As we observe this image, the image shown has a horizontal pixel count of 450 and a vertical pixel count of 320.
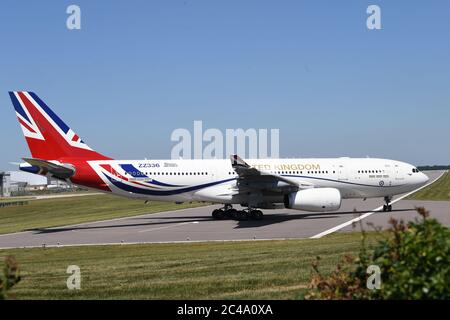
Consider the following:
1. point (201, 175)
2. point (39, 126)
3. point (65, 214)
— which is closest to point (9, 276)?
point (201, 175)

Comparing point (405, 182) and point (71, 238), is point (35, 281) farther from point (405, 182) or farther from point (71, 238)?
point (405, 182)

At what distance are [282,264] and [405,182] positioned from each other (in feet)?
80.7

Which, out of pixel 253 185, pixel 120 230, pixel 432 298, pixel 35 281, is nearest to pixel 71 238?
pixel 120 230

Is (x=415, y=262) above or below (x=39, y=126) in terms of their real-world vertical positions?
below

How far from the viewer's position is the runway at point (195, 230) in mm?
25656

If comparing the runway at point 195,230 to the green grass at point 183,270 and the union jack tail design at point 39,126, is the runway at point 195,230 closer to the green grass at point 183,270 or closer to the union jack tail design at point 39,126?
the green grass at point 183,270

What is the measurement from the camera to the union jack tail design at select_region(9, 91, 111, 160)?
33.7 m

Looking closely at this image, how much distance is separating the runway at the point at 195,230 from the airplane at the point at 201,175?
1569mm

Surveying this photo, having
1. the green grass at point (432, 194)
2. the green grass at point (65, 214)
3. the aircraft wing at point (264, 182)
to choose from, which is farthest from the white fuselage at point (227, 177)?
the green grass at point (432, 194)

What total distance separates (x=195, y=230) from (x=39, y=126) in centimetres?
1244

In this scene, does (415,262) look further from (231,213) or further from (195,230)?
(231,213)

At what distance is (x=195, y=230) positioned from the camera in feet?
96.2

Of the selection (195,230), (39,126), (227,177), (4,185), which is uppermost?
(39,126)
